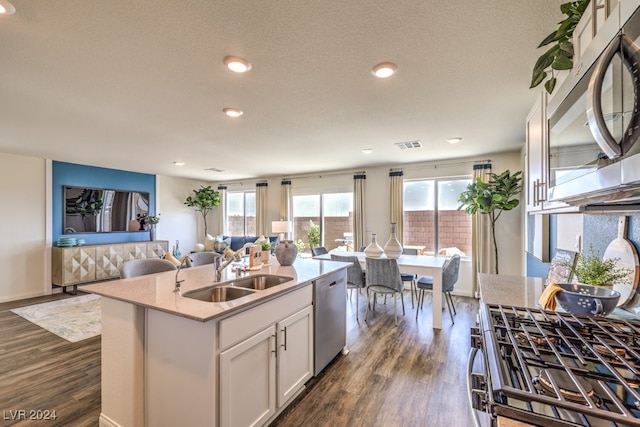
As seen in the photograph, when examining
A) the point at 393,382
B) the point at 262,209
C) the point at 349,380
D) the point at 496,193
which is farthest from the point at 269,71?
the point at 262,209

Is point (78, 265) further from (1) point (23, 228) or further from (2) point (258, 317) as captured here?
(2) point (258, 317)

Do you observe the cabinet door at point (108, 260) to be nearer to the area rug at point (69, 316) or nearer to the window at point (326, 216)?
the area rug at point (69, 316)

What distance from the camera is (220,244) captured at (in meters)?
6.86

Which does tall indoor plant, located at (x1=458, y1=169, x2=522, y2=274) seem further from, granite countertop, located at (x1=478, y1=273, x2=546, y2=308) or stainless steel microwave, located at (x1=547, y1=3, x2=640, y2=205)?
stainless steel microwave, located at (x1=547, y1=3, x2=640, y2=205)

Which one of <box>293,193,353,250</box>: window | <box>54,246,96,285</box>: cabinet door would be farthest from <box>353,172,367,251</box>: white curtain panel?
<box>54,246,96,285</box>: cabinet door

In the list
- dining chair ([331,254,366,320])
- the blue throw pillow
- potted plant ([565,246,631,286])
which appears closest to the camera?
potted plant ([565,246,631,286])

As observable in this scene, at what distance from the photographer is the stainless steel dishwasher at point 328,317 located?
241 cm

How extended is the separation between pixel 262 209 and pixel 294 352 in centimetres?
547

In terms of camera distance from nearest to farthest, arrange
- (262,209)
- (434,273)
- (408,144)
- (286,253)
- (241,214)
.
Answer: (286,253) < (434,273) < (408,144) < (262,209) < (241,214)

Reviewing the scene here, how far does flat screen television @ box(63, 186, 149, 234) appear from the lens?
539 cm

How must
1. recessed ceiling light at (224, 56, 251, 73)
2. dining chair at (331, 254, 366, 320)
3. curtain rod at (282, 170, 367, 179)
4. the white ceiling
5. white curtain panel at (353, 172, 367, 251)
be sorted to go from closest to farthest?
the white ceiling
recessed ceiling light at (224, 56, 251, 73)
dining chair at (331, 254, 366, 320)
white curtain panel at (353, 172, 367, 251)
curtain rod at (282, 170, 367, 179)

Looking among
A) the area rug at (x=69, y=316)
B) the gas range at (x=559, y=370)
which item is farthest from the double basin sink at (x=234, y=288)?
the area rug at (x=69, y=316)

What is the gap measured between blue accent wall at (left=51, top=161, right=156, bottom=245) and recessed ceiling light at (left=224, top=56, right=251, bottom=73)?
212 inches

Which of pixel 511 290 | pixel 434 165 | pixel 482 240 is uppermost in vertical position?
pixel 434 165
